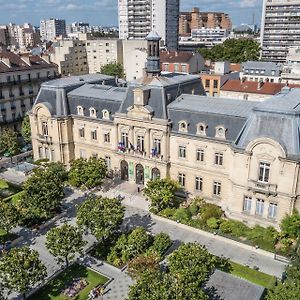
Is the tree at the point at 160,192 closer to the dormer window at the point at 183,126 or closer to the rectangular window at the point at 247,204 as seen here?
the dormer window at the point at 183,126

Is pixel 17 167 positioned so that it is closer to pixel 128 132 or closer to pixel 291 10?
pixel 128 132

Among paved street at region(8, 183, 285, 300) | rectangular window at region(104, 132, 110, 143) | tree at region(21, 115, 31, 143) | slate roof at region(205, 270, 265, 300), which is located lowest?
paved street at region(8, 183, 285, 300)

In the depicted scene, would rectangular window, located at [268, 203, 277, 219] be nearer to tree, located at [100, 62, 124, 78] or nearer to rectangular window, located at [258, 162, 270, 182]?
rectangular window, located at [258, 162, 270, 182]

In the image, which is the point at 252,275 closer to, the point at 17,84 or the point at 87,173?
the point at 87,173

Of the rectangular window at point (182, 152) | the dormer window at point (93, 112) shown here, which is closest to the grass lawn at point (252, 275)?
the rectangular window at point (182, 152)

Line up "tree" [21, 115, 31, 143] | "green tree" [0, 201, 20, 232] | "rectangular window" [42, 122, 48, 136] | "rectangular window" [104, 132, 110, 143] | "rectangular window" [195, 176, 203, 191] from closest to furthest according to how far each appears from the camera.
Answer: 1. "green tree" [0, 201, 20, 232]
2. "rectangular window" [195, 176, 203, 191]
3. "rectangular window" [104, 132, 110, 143]
4. "rectangular window" [42, 122, 48, 136]
5. "tree" [21, 115, 31, 143]

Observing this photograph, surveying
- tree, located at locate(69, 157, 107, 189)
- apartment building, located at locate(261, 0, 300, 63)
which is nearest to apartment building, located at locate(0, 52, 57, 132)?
tree, located at locate(69, 157, 107, 189)

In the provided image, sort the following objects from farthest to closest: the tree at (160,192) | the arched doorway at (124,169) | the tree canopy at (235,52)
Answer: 1. the tree canopy at (235,52)
2. the arched doorway at (124,169)
3. the tree at (160,192)
